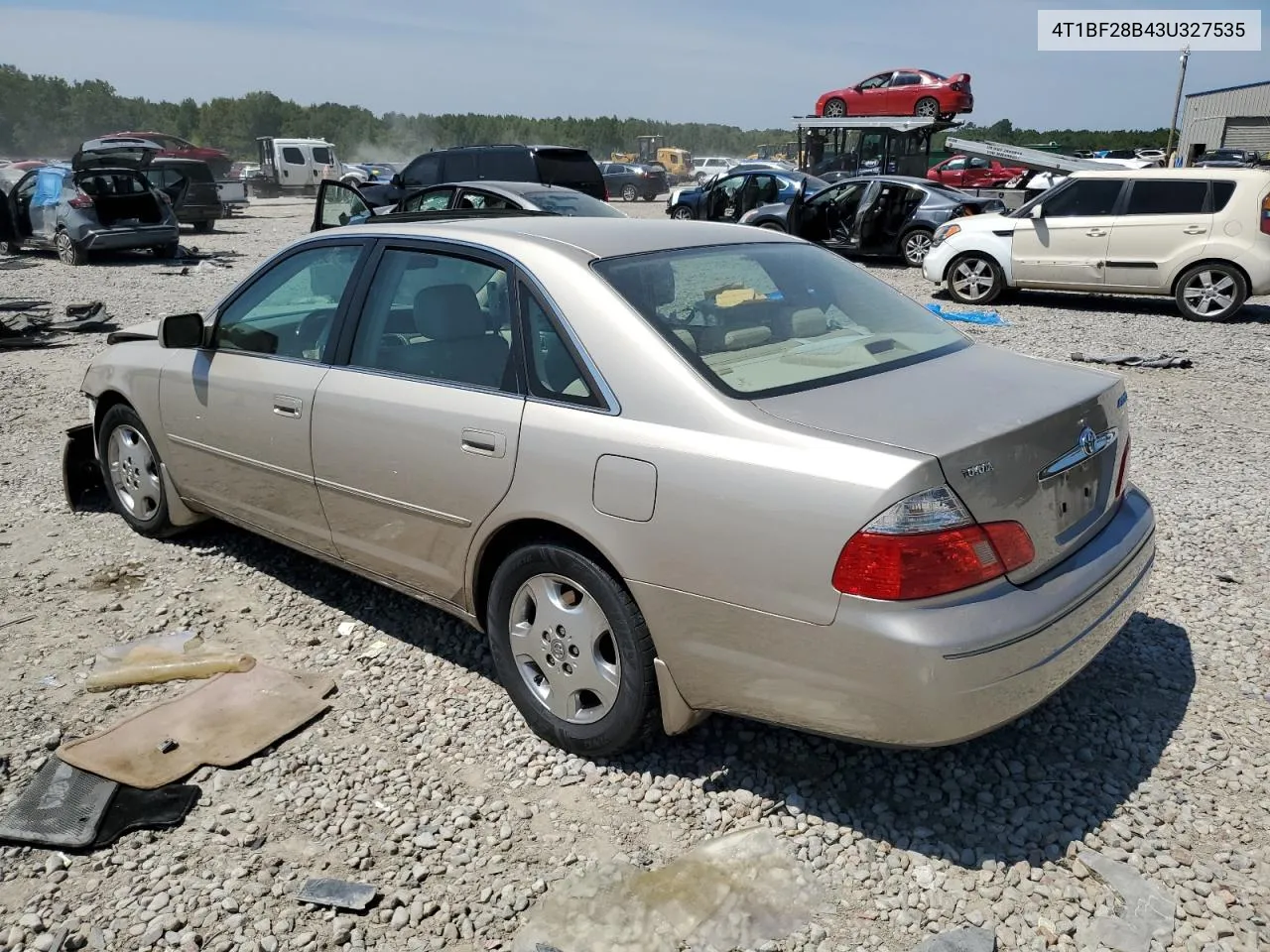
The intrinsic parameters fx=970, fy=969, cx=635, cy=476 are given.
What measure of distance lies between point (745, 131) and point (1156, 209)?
111287 millimetres

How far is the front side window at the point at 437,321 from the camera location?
323cm

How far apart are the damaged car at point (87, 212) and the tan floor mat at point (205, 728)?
15.7 meters

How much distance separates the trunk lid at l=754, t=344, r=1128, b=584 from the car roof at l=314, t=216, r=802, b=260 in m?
0.88

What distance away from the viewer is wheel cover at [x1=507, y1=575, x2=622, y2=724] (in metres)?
2.95

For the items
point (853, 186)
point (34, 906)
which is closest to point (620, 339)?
point (34, 906)

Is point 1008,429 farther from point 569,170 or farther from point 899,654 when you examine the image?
point 569,170

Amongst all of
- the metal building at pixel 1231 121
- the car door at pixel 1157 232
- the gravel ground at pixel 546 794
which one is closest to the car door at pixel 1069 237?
the car door at pixel 1157 232

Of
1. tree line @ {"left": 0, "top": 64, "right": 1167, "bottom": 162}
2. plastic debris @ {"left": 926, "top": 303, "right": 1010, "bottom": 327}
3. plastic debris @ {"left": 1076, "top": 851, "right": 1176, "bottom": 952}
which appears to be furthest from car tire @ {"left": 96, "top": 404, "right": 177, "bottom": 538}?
tree line @ {"left": 0, "top": 64, "right": 1167, "bottom": 162}

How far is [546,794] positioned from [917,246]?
14.3 metres

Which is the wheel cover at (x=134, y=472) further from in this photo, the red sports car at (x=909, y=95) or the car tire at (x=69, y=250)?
the red sports car at (x=909, y=95)

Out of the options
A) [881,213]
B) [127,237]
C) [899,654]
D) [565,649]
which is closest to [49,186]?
[127,237]

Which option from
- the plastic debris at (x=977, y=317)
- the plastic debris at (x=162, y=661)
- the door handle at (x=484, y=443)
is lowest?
the plastic debris at (x=162, y=661)

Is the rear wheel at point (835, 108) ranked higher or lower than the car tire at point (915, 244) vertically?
higher

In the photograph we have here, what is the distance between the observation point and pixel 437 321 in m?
3.46
